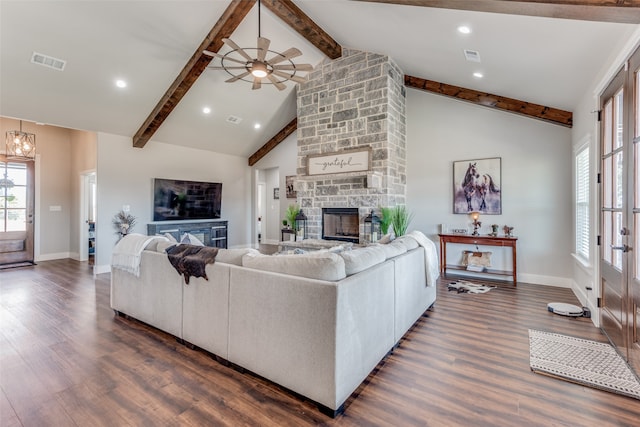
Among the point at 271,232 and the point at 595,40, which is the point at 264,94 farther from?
the point at 595,40

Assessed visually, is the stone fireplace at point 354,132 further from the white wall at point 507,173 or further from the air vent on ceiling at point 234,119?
the air vent on ceiling at point 234,119

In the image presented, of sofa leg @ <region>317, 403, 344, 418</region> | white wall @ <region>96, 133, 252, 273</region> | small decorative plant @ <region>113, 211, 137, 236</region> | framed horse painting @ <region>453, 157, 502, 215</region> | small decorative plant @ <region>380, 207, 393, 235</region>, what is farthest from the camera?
small decorative plant @ <region>113, 211, 137, 236</region>

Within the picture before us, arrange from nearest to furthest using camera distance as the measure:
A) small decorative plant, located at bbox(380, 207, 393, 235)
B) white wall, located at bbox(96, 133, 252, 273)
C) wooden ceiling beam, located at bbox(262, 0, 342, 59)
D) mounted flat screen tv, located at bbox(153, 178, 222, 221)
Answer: wooden ceiling beam, located at bbox(262, 0, 342, 59) → small decorative plant, located at bbox(380, 207, 393, 235) → white wall, located at bbox(96, 133, 252, 273) → mounted flat screen tv, located at bbox(153, 178, 222, 221)

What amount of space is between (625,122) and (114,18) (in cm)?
577

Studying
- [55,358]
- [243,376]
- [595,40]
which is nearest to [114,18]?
[55,358]

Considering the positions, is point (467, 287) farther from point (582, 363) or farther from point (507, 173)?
point (582, 363)

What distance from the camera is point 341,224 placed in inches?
244

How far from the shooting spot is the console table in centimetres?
477

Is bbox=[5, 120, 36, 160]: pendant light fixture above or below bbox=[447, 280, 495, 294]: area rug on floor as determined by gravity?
above

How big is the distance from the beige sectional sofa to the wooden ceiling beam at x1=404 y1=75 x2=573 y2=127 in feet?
11.7

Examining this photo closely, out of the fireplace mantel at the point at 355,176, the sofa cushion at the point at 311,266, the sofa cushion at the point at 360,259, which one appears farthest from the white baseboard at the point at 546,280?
the sofa cushion at the point at 311,266

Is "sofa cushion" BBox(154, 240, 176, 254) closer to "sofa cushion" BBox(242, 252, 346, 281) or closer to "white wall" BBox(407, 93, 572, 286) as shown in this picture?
"sofa cushion" BBox(242, 252, 346, 281)

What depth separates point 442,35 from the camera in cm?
354

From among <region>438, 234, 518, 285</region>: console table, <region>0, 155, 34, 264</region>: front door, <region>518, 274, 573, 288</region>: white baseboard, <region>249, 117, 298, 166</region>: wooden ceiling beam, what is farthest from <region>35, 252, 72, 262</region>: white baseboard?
<region>518, 274, 573, 288</region>: white baseboard
